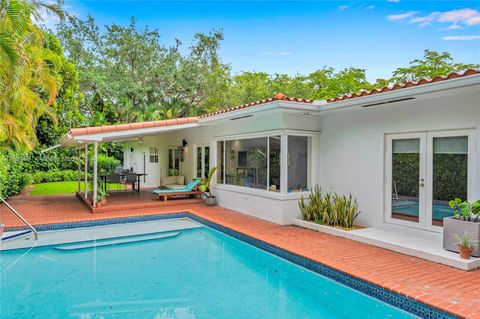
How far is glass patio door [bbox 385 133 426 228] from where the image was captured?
8.74 meters

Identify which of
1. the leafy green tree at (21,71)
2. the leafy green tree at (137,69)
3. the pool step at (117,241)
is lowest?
the pool step at (117,241)

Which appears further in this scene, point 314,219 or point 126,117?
point 126,117

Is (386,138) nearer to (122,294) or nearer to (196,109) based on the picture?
(122,294)

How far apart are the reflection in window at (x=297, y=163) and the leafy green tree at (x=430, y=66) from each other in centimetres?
2360

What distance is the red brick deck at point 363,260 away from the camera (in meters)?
5.61

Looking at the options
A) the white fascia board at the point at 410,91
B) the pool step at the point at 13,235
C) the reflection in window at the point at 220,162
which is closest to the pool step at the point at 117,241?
the pool step at the point at 13,235

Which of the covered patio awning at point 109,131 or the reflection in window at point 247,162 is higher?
the covered patio awning at point 109,131

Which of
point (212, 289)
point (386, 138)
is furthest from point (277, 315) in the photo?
point (386, 138)

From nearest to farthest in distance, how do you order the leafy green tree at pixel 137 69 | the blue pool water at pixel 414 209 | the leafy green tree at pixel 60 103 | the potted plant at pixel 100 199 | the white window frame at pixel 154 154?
1. the blue pool water at pixel 414 209
2. the potted plant at pixel 100 199
3. the leafy green tree at pixel 60 103
4. the white window frame at pixel 154 154
5. the leafy green tree at pixel 137 69

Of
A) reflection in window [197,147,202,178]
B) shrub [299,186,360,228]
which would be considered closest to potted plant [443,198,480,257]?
shrub [299,186,360,228]

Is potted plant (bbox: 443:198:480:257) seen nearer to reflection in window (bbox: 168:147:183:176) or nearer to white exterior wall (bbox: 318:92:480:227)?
white exterior wall (bbox: 318:92:480:227)

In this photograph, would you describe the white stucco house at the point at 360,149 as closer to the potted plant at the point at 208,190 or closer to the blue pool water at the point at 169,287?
the potted plant at the point at 208,190

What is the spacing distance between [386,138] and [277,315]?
239 inches

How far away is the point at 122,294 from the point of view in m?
6.71
